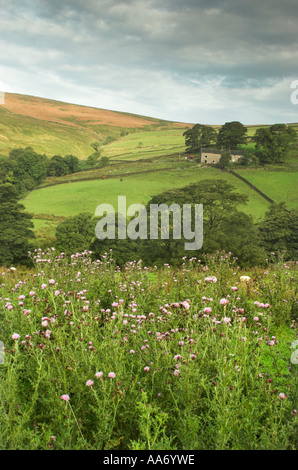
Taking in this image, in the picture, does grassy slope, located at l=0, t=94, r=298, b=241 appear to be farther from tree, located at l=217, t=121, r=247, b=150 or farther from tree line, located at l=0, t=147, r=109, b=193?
tree, located at l=217, t=121, r=247, b=150

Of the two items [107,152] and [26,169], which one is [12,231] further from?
[107,152]

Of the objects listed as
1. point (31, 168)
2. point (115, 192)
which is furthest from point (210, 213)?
point (31, 168)

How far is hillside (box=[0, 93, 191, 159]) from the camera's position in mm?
98875

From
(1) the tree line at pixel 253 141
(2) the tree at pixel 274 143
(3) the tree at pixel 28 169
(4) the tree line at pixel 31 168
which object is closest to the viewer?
(4) the tree line at pixel 31 168

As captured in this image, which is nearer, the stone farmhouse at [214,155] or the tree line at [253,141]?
the tree line at [253,141]

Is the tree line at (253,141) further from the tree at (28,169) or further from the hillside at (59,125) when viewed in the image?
the hillside at (59,125)

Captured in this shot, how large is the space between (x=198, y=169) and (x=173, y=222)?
129 ft

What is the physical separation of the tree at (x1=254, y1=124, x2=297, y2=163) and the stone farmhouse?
5235mm

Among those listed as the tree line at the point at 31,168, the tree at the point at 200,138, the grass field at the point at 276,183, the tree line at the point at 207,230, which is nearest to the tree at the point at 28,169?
the tree line at the point at 31,168

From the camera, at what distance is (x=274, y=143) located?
70812mm

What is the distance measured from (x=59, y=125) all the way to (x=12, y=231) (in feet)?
303

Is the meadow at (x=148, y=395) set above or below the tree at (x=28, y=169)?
below

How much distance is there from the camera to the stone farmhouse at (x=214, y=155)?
7300 centimetres

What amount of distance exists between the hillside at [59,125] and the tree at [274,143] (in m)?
56.6
